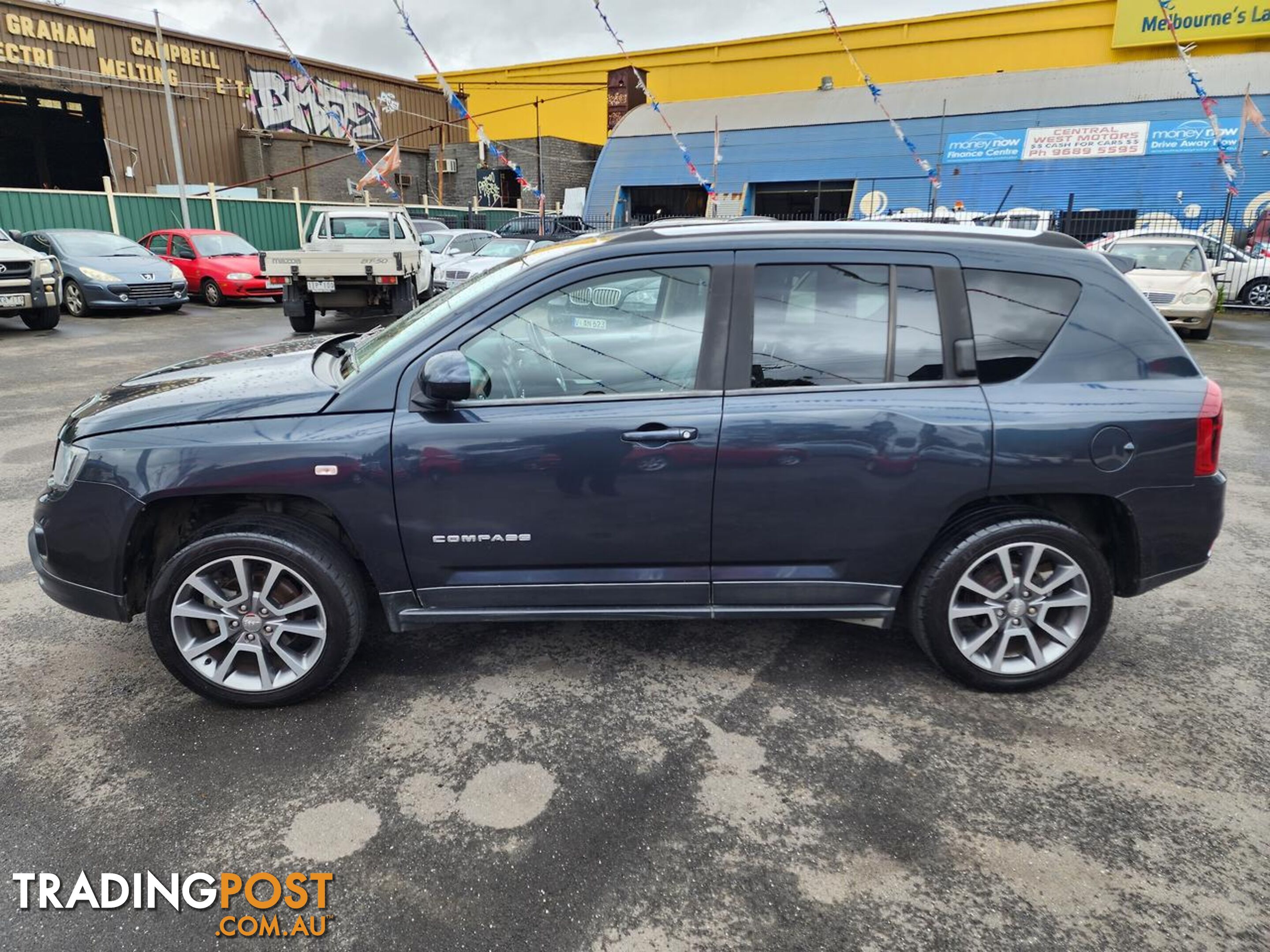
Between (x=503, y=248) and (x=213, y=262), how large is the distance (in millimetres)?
6400

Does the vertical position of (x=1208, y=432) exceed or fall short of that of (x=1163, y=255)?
it falls short

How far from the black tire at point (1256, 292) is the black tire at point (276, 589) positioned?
65.3ft

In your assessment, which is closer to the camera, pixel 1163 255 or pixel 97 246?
pixel 1163 255

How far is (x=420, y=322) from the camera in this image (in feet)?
11.1

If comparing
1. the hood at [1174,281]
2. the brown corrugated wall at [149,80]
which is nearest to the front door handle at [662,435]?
the hood at [1174,281]

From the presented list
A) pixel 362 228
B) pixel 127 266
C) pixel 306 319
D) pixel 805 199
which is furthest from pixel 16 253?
pixel 805 199

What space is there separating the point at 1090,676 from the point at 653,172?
28.6m

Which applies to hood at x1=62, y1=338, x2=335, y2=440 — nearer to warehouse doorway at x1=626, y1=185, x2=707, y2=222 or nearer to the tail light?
the tail light

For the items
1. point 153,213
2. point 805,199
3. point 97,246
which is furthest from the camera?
point 805,199

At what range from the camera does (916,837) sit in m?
2.47

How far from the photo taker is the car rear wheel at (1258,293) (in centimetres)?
1661

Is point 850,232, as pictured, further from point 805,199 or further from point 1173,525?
point 805,199

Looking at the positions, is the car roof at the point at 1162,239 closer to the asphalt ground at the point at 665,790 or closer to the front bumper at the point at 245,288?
the asphalt ground at the point at 665,790

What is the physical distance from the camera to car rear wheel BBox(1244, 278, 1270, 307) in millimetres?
16609
